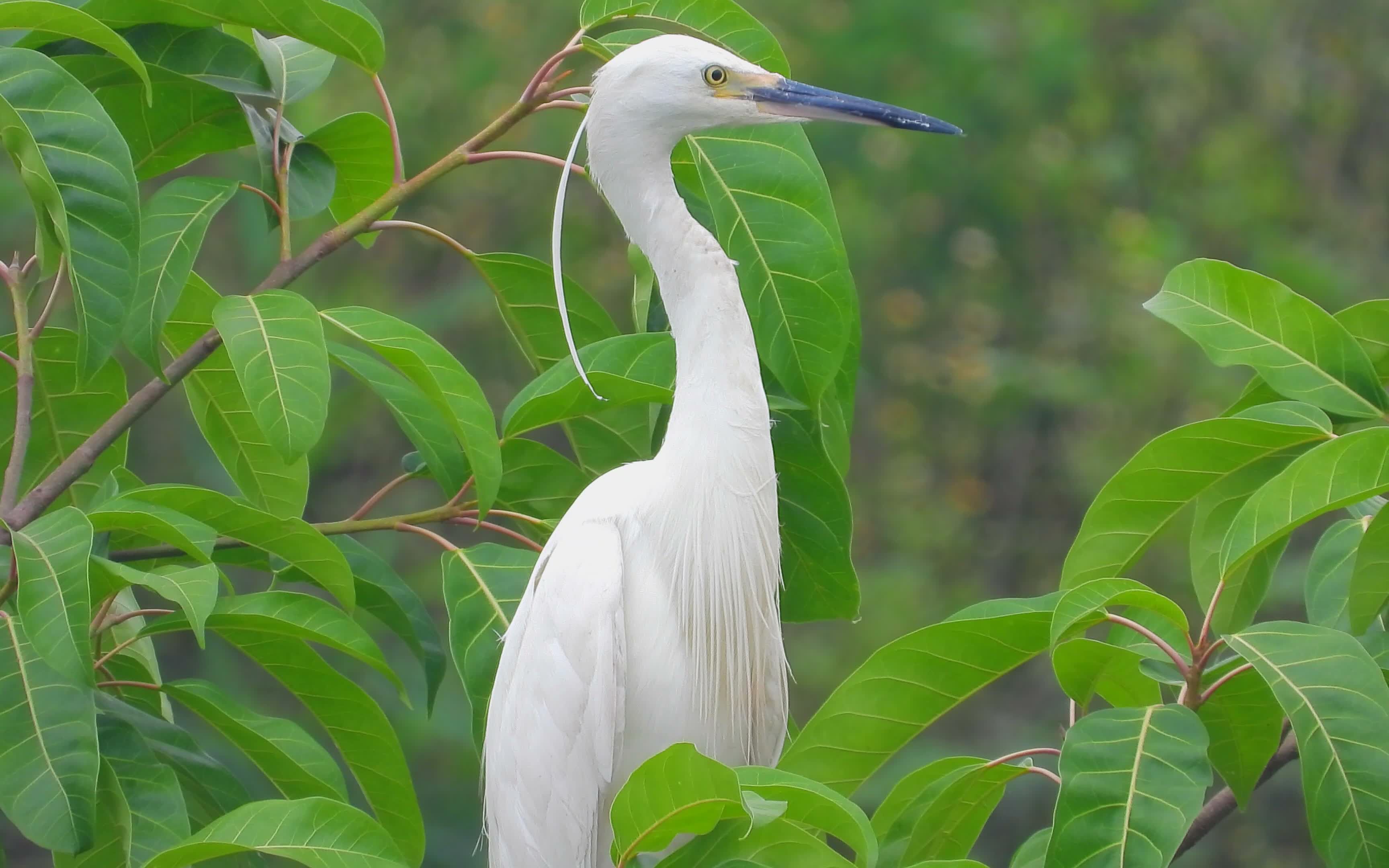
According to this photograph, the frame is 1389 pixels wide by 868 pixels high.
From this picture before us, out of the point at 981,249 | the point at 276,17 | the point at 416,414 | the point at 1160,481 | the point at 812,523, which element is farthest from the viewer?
the point at 981,249

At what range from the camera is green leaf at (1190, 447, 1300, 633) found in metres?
1.50

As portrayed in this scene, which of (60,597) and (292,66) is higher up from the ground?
(292,66)

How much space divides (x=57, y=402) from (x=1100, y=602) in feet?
4.17

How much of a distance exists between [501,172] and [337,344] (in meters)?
4.94

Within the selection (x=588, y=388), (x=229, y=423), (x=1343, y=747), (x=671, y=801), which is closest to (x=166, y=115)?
(x=229, y=423)

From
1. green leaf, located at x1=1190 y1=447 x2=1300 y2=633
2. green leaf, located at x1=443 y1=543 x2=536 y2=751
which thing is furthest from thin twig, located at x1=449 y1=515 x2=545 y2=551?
green leaf, located at x1=1190 y1=447 x2=1300 y2=633

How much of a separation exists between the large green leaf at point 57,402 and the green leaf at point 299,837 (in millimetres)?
656

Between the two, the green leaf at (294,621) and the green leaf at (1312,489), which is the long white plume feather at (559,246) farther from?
the green leaf at (1312,489)

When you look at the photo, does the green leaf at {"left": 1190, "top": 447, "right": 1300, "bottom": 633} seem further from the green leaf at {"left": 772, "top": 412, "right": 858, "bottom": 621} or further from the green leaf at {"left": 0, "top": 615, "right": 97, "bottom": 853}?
the green leaf at {"left": 0, "top": 615, "right": 97, "bottom": 853}

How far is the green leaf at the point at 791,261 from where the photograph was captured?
5.40ft

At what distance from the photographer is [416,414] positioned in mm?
1661

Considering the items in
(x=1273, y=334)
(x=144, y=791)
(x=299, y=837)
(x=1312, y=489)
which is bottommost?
(x=144, y=791)

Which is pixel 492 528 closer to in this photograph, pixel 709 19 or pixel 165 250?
pixel 165 250

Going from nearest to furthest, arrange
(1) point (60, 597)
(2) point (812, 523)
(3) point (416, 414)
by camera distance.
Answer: (1) point (60, 597)
(3) point (416, 414)
(2) point (812, 523)
